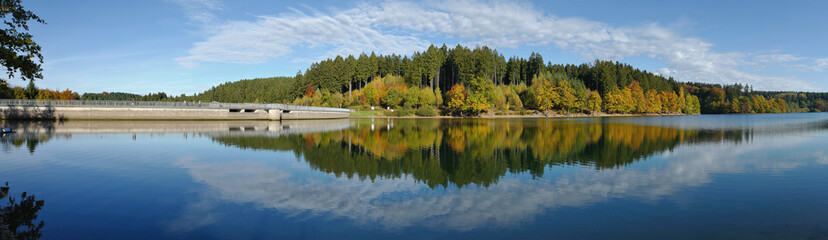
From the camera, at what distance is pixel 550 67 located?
146 metres

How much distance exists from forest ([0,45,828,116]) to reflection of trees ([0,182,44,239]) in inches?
3510

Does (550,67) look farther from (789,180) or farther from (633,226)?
(633,226)

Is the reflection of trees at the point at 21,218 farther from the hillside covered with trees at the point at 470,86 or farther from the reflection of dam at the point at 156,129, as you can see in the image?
the hillside covered with trees at the point at 470,86

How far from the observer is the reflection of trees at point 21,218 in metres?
9.16

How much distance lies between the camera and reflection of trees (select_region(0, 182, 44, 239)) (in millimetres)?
9159

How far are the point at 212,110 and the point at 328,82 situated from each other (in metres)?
48.7

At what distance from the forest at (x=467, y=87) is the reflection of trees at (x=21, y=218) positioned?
89.1m

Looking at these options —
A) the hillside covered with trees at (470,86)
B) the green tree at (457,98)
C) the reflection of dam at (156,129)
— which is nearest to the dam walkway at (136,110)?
the reflection of dam at (156,129)

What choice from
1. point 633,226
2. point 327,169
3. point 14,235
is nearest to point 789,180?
point 633,226

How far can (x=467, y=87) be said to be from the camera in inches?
4240

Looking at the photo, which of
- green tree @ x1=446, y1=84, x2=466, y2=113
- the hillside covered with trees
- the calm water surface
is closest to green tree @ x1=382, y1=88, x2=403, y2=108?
the hillside covered with trees

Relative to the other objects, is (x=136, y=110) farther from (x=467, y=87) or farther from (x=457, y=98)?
(x=467, y=87)

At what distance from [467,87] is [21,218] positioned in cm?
10124

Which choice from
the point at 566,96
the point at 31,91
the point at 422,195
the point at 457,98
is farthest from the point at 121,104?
the point at 566,96
